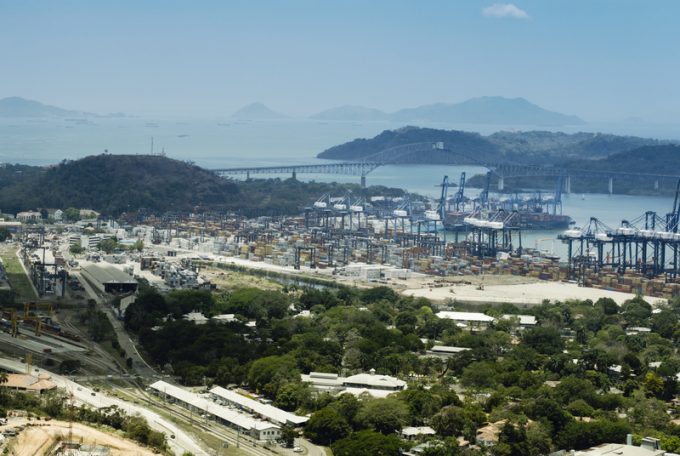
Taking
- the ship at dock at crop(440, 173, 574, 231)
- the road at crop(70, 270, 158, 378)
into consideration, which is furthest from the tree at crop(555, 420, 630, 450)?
the ship at dock at crop(440, 173, 574, 231)

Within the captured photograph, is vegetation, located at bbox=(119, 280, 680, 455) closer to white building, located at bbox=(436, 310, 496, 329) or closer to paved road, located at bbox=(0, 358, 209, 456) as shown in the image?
white building, located at bbox=(436, 310, 496, 329)

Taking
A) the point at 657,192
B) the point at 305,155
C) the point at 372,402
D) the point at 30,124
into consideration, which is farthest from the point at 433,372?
the point at 30,124

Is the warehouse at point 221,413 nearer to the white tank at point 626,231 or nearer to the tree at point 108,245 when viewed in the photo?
the tree at point 108,245

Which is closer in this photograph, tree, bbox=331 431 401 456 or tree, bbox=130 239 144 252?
tree, bbox=331 431 401 456

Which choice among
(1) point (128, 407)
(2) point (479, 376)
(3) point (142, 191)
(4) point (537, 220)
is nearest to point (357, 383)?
(2) point (479, 376)

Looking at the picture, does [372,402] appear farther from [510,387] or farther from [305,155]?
[305,155]

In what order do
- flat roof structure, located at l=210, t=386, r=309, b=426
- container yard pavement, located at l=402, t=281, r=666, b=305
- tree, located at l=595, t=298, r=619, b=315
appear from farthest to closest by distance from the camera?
container yard pavement, located at l=402, t=281, r=666, b=305 → tree, located at l=595, t=298, r=619, b=315 → flat roof structure, located at l=210, t=386, r=309, b=426
